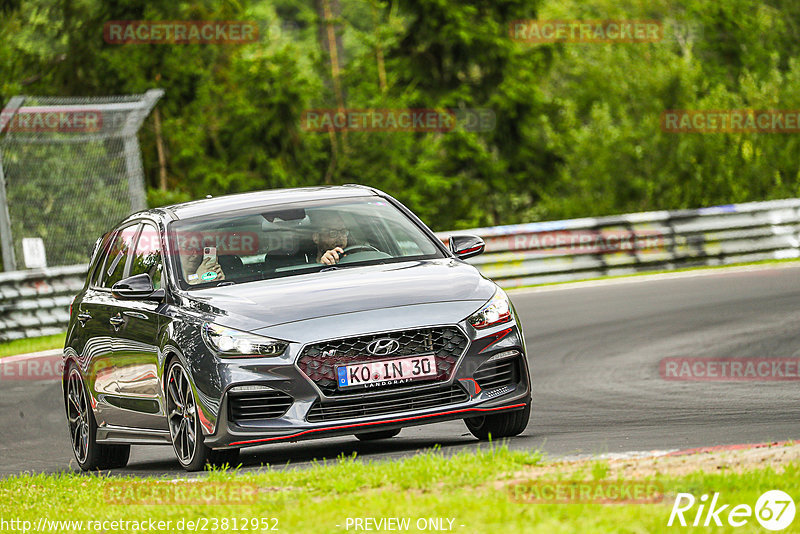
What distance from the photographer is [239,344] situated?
26.5 feet

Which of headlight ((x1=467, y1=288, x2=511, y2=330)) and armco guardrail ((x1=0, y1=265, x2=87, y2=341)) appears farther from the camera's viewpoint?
armco guardrail ((x1=0, y1=265, x2=87, y2=341))

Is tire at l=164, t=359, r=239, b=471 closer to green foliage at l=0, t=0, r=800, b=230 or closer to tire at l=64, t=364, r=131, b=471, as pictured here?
tire at l=64, t=364, r=131, b=471

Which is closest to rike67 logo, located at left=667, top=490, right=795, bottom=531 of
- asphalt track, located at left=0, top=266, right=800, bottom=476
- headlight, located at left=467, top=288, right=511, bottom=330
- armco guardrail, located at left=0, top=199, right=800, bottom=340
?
asphalt track, located at left=0, top=266, right=800, bottom=476

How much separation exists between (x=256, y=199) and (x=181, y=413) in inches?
68.4

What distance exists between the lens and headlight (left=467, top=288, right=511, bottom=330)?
830 cm

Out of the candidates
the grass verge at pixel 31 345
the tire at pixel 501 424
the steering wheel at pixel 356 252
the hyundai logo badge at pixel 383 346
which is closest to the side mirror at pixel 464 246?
the steering wheel at pixel 356 252

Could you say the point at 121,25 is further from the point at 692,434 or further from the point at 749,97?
the point at 692,434

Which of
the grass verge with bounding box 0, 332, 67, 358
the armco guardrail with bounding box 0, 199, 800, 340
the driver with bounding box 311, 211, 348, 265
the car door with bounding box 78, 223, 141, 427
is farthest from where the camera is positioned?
the armco guardrail with bounding box 0, 199, 800, 340

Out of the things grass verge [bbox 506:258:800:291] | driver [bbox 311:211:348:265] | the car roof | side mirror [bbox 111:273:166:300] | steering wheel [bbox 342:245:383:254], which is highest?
the car roof

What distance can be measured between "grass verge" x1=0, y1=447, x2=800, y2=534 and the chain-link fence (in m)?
12.1

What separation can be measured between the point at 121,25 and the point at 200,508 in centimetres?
2690

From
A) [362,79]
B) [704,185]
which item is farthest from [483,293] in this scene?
[362,79]

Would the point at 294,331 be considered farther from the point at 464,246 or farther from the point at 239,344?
the point at 464,246

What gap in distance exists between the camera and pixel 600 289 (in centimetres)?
1978
